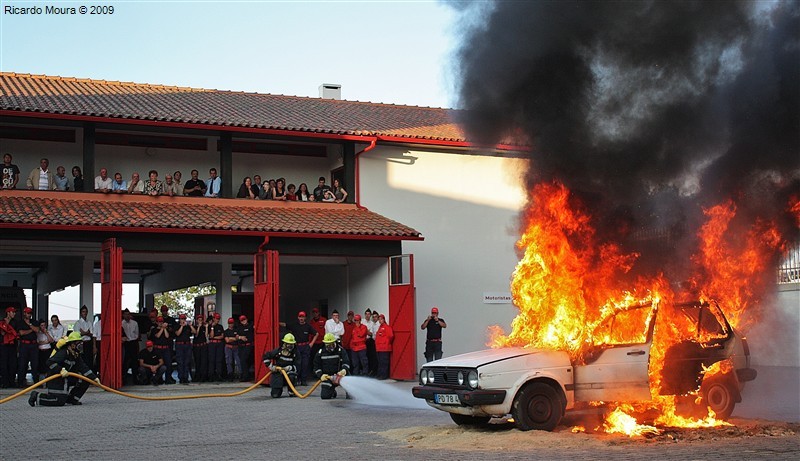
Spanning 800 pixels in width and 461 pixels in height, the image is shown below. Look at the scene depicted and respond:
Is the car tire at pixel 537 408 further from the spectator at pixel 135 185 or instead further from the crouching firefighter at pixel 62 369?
the spectator at pixel 135 185

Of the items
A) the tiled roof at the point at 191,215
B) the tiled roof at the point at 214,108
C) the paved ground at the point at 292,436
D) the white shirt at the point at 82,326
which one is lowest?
the paved ground at the point at 292,436

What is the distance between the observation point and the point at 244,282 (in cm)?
2873

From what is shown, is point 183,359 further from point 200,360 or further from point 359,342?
point 359,342

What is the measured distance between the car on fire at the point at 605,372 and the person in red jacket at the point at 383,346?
374 inches

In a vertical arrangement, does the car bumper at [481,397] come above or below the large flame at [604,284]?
below

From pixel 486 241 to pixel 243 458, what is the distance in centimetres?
1612

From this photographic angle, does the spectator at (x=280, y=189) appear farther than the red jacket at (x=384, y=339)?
Yes

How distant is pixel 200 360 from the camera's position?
2052 centimetres

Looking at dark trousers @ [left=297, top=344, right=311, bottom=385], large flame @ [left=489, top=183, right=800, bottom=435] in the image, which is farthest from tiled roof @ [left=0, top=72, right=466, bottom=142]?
large flame @ [left=489, top=183, right=800, bottom=435]

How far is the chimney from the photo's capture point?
3122 centimetres

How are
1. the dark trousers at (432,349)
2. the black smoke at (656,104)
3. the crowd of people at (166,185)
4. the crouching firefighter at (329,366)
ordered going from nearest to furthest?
the black smoke at (656,104) < the crouching firefighter at (329,366) < the dark trousers at (432,349) < the crowd of people at (166,185)

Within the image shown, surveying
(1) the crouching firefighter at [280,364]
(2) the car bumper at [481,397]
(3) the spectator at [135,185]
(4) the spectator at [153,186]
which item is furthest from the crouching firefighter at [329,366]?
(3) the spectator at [135,185]

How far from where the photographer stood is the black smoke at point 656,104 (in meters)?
12.2

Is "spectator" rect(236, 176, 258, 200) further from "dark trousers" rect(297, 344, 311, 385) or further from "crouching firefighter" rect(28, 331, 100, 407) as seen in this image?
"crouching firefighter" rect(28, 331, 100, 407)
